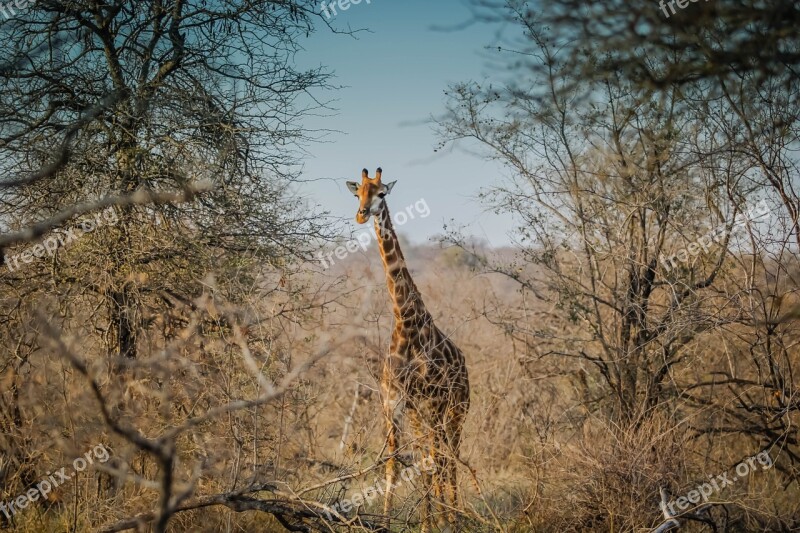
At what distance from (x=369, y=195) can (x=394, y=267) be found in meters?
0.83

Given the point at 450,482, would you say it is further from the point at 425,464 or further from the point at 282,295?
the point at 282,295

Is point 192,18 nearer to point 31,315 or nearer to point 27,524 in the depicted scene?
point 31,315

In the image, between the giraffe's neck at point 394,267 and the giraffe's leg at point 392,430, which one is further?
the giraffe's neck at point 394,267

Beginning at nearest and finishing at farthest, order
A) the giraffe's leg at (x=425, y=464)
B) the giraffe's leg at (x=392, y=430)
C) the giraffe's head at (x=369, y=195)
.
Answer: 1. the giraffe's leg at (x=425, y=464)
2. the giraffe's leg at (x=392, y=430)
3. the giraffe's head at (x=369, y=195)

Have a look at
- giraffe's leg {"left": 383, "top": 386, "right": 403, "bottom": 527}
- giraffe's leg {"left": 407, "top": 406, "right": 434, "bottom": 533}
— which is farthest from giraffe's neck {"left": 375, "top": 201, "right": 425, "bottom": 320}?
giraffe's leg {"left": 407, "top": 406, "right": 434, "bottom": 533}

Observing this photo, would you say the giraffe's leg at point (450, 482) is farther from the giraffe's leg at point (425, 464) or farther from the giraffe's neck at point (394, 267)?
the giraffe's neck at point (394, 267)

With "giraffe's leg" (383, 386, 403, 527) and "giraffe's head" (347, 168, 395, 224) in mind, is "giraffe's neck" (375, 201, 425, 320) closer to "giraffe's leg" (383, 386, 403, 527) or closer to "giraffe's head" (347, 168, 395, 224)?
"giraffe's head" (347, 168, 395, 224)

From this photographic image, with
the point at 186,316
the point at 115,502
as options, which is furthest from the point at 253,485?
the point at 186,316

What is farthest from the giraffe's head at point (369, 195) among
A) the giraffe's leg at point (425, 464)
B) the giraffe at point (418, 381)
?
the giraffe's leg at point (425, 464)

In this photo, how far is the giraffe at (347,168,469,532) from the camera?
226 inches

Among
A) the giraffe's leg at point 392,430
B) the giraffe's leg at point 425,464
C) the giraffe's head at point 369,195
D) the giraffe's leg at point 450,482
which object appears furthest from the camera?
the giraffe's head at point 369,195

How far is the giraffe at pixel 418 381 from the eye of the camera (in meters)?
Answer: 5.74

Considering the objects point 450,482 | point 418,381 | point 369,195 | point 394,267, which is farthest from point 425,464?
point 369,195

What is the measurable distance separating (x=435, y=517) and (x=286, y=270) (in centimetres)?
328
